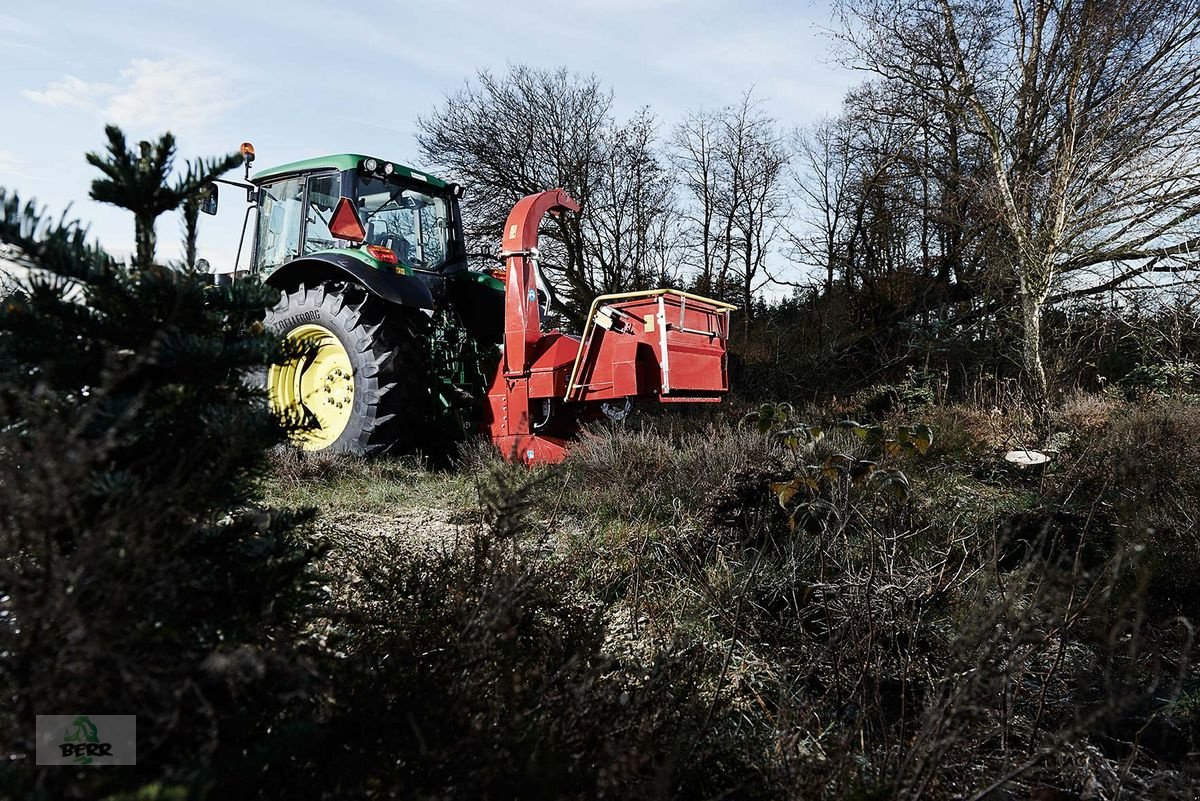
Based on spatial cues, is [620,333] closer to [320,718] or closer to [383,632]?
[383,632]

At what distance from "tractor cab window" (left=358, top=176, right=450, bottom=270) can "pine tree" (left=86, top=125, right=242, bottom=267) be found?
15.8ft

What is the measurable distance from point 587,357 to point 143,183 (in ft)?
13.7

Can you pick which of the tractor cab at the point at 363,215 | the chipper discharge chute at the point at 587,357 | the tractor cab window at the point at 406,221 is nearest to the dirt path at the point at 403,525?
the chipper discharge chute at the point at 587,357

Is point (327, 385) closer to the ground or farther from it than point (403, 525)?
farther from it

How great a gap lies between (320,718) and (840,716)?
1579 mm

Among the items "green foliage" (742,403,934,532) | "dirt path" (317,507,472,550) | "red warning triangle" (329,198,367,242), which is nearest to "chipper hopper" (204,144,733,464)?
"red warning triangle" (329,198,367,242)

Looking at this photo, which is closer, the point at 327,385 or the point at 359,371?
the point at 359,371

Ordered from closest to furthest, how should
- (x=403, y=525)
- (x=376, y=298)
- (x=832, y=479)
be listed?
(x=832, y=479), (x=403, y=525), (x=376, y=298)

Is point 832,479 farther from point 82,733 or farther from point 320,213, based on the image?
point 320,213

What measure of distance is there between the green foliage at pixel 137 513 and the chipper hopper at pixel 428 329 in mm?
3735


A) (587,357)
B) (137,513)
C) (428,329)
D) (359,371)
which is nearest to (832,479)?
(587,357)

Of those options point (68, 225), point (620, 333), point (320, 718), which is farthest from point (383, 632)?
point (620, 333)

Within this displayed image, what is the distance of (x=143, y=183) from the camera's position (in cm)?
157

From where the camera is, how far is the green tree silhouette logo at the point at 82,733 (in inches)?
43.0
